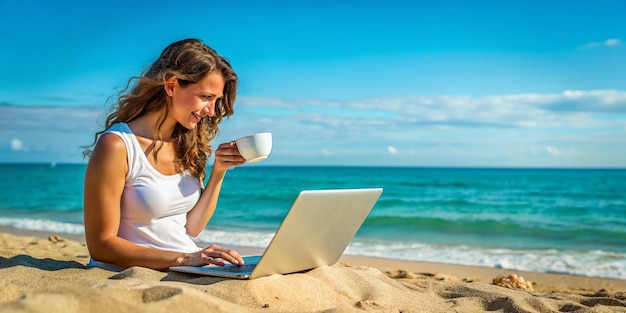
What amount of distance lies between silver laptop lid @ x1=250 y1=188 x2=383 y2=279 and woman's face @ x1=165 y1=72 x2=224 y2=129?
976mm

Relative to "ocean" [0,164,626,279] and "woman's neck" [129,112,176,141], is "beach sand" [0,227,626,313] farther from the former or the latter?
"ocean" [0,164,626,279]

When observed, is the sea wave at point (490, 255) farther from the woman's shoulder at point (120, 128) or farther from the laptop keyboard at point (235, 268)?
the woman's shoulder at point (120, 128)

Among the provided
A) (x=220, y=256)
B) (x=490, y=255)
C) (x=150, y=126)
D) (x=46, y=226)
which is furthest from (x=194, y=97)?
(x=46, y=226)

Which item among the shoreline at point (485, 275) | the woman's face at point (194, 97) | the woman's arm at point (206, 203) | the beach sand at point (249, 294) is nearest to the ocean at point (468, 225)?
the shoreline at point (485, 275)

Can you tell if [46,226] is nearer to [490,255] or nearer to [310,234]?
[490,255]

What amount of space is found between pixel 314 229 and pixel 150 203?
38.8 inches

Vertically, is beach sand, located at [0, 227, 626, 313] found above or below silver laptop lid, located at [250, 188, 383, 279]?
below

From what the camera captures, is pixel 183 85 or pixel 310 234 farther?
pixel 183 85

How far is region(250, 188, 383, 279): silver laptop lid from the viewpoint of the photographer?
7.79 ft

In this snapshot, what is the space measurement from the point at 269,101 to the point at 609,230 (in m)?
30.7

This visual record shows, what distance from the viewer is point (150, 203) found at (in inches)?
121

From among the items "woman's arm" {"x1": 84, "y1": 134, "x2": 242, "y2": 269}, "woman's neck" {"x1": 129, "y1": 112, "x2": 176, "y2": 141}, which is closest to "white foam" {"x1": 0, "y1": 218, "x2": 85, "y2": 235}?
"woman's neck" {"x1": 129, "y1": 112, "x2": 176, "y2": 141}

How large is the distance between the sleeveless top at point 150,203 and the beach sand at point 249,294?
0.29 metres

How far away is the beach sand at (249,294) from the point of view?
1865 mm
